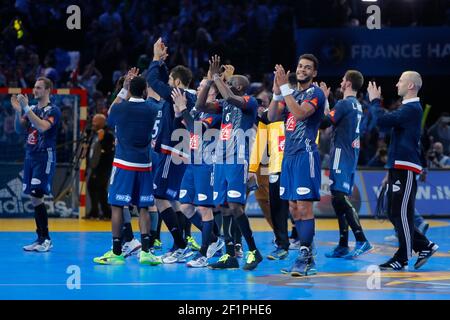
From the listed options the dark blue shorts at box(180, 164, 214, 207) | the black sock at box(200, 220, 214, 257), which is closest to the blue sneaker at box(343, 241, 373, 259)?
the black sock at box(200, 220, 214, 257)

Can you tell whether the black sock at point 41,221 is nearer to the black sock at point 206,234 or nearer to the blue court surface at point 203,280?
the blue court surface at point 203,280

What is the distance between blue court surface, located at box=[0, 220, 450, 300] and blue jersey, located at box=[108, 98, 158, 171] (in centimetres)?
134

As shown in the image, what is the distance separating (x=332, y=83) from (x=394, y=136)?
11665 millimetres

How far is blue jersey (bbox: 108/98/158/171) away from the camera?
1058 centimetres

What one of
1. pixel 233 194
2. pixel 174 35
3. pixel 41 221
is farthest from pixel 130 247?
pixel 174 35

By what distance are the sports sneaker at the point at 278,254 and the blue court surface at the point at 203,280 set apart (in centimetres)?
19

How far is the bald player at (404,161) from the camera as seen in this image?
10.3 metres

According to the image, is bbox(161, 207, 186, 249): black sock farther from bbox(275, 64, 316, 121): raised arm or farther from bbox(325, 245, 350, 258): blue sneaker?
bbox(275, 64, 316, 121): raised arm

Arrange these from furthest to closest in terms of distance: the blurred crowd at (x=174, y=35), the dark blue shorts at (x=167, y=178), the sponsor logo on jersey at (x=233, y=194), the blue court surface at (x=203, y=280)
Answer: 1. the blurred crowd at (x=174, y=35)
2. the dark blue shorts at (x=167, y=178)
3. the sponsor logo on jersey at (x=233, y=194)
4. the blue court surface at (x=203, y=280)

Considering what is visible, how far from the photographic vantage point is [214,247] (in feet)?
37.6

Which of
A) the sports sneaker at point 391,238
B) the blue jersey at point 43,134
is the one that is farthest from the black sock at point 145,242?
the sports sneaker at point 391,238

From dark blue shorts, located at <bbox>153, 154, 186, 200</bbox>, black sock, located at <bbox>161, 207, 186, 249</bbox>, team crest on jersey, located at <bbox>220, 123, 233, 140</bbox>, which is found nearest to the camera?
team crest on jersey, located at <bbox>220, 123, 233, 140</bbox>

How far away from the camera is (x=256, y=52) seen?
23.4 m
